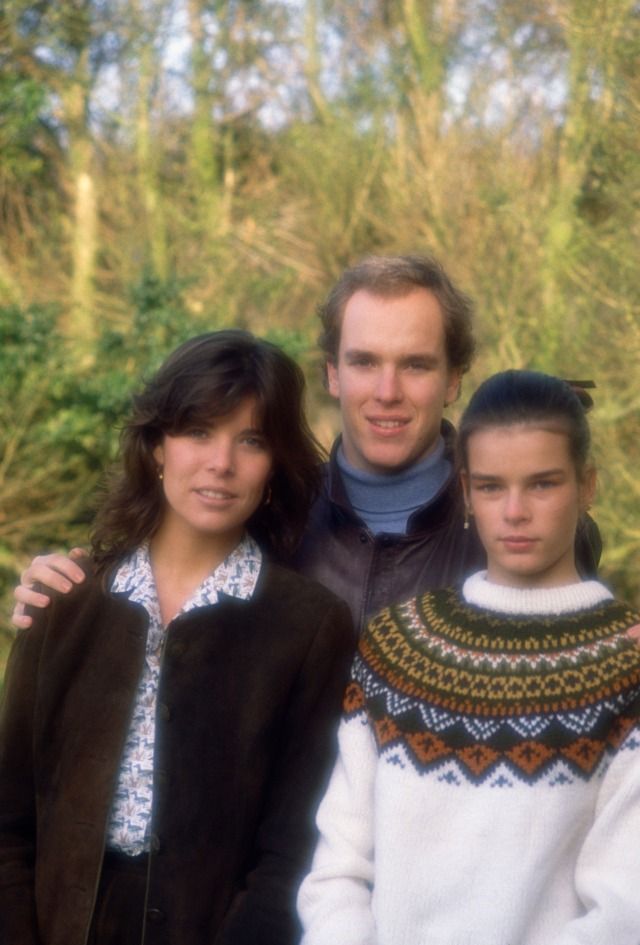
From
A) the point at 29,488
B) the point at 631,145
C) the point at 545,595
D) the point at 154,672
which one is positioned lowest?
the point at 29,488

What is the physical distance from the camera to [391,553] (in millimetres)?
3105

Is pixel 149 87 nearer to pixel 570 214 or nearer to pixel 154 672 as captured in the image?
pixel 570 214

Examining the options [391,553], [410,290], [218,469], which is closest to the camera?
[218,469]

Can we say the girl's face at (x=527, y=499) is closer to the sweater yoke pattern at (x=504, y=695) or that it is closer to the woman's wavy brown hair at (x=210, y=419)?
the sweater yoke pattern at (x=504, y=695)

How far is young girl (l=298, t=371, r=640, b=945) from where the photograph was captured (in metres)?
2.32

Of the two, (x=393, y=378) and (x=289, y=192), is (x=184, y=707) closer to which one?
(x=393, y=378)

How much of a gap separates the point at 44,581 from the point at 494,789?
965 mm

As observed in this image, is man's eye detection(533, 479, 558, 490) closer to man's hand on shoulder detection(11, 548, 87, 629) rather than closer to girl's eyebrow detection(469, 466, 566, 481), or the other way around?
girl's eyebrow detection(469, 466, 566, 481)

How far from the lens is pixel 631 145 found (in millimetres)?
9906

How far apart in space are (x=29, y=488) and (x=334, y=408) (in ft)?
11.9

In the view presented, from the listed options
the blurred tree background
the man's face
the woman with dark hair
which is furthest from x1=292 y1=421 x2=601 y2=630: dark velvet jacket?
the blurred tree background

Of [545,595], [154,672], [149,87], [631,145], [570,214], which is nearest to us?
[545,595]

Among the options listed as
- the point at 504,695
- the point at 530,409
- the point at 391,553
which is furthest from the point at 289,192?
the point at 504,695

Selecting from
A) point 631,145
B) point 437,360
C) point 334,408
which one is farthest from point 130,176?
point 437,360
